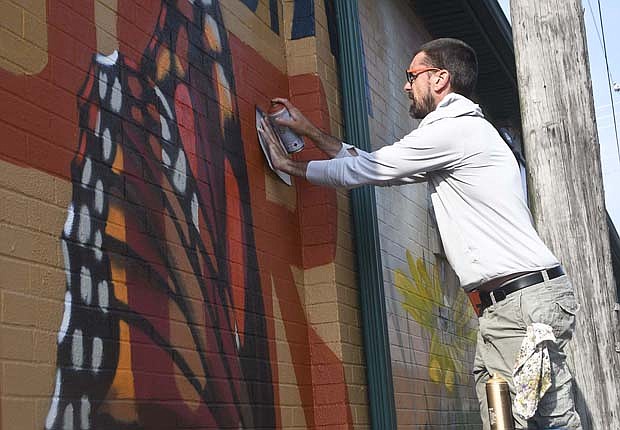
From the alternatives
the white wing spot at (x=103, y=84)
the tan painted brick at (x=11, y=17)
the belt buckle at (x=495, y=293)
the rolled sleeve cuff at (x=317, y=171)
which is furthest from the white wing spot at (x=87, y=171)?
the belt buckle at (x=495, y=293)

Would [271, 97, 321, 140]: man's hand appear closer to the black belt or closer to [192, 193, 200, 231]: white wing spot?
[192, 193, 200, 231]: white wing spot

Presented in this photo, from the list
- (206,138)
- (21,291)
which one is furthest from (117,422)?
(206,138)

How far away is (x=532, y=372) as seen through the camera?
4.23 m

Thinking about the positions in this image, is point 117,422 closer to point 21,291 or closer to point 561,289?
point 21,291

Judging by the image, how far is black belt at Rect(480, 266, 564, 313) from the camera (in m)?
4.49

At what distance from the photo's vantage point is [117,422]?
12.3 ft

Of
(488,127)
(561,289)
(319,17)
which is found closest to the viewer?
(561,289)

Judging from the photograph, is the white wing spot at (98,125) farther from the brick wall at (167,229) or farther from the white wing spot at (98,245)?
the white wing spot at (98,245)

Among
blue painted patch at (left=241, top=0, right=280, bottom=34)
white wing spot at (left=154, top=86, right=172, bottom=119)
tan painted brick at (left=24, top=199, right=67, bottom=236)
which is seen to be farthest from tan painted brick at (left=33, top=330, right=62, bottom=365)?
blue painted patch at (left=241, top=0, right=280, bottom=34)

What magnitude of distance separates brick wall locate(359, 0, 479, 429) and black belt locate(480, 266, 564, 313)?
1908 mm

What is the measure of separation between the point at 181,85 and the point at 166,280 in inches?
36.8

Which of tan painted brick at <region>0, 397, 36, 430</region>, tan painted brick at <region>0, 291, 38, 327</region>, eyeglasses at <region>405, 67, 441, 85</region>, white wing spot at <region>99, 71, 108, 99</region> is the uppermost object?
eyeglasses at <region>405, 67, 441, 85</region>

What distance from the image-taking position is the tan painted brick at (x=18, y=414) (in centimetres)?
317

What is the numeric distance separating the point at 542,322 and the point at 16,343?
86.9 inches
